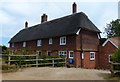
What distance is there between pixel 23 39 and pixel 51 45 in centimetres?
1257

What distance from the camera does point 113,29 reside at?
5403 cm

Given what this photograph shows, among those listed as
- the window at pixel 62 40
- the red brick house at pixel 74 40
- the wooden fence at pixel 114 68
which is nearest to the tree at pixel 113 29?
the red brick house at pixel 74 40

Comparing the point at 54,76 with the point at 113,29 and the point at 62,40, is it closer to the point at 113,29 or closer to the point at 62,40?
the point at 62,40

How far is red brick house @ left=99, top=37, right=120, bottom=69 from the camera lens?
87.2 ft

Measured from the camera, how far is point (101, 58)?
28.4 meters

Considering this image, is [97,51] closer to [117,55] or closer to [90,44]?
[90,44]

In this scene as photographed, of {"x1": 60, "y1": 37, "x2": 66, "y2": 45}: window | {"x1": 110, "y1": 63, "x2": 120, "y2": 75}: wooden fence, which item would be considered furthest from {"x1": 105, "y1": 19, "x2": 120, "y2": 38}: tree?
{"x1": 110, "y1": 63, "x2": 120, "y2": 75}: wooden fence

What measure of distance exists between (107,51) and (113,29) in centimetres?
2918

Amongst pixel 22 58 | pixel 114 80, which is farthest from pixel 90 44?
pixel 114 80

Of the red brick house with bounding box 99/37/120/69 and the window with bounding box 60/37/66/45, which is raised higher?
the window with bounding box 60/37/66/45

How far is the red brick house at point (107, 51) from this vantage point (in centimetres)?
2658

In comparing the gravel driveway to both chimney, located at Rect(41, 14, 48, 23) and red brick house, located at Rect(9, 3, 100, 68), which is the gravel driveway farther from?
chimney, located at Rect(41, 14, 48, 23)

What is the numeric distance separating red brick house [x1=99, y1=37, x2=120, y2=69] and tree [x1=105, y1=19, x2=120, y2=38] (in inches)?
972

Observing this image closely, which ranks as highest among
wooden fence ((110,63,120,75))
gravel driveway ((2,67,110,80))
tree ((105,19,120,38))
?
tree ((105,19,120,38))
